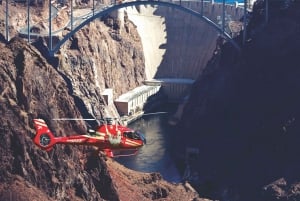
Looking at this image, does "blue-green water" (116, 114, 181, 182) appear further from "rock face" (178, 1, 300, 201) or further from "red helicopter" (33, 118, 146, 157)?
"red helicopter" (33, 118, 146, 157)

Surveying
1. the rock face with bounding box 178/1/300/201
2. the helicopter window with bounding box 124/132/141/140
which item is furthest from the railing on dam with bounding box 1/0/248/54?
the helicopter window with bounding box 124/132/141/140

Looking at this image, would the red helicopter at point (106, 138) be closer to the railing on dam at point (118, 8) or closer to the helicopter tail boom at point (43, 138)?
the helicopter tail boom at point (43, 138)

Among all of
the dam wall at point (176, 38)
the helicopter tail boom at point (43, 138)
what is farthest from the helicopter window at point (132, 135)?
the dam wall at point (176, 38)

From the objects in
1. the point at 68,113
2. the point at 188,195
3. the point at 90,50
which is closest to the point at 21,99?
the point at 68,113

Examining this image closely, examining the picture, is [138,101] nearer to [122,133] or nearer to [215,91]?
[215,91]

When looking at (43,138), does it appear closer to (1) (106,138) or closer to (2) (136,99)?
(1) (106,138)
